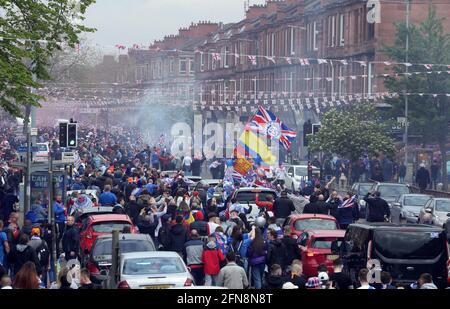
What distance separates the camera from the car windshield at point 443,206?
36.7m

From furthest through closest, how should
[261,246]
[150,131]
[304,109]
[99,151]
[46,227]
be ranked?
1. [150,131]
2. [304,109]
3. [99,151]
4. [46,227]
5. [261,246]

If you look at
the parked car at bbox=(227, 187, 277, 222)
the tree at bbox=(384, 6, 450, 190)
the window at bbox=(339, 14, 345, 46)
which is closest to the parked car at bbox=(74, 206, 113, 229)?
the parked car at bbox=(227, 187, 277, 222)

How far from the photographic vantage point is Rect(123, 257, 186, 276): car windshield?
61.0 ft

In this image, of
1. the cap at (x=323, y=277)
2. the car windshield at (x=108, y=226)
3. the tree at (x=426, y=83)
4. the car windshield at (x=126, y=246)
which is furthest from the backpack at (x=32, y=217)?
the tree at (x=426, y=83)

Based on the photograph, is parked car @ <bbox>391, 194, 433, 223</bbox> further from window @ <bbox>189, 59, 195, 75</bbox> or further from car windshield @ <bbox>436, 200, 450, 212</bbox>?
→ window @ <bbox>189, 59, 195, 75</bbox>

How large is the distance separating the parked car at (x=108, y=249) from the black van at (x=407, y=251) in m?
3.80

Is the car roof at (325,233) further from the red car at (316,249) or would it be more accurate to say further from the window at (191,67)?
the window at (191,67)

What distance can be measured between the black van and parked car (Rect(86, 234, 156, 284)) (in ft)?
12.5

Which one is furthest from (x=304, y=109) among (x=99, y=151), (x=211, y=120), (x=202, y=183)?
(x=202, y=183)

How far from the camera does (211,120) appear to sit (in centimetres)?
10581

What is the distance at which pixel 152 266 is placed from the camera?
738 inches
